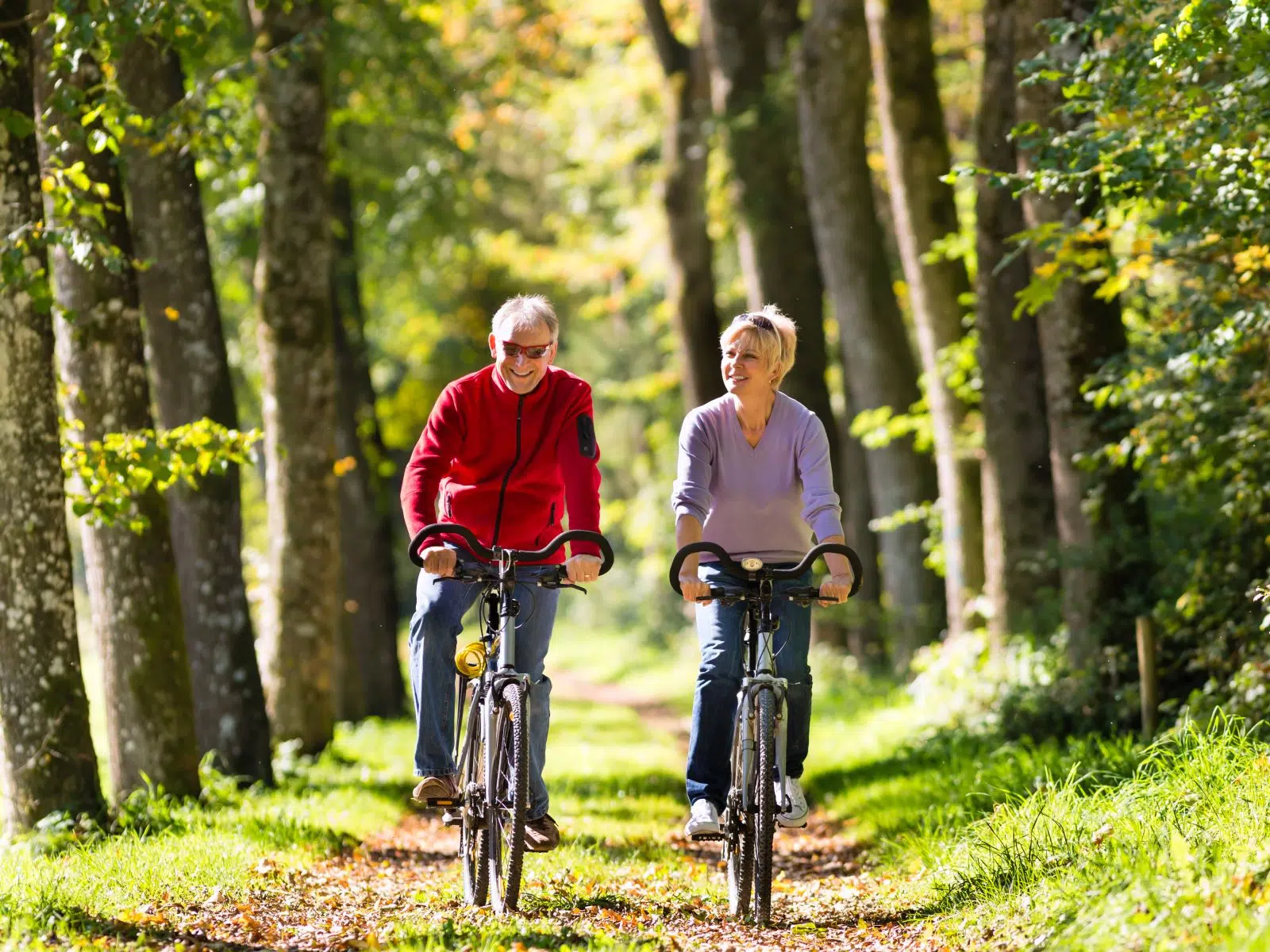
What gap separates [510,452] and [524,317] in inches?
21.2

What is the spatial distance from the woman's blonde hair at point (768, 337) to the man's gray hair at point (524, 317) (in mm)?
687

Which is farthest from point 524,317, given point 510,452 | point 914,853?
point 914,853

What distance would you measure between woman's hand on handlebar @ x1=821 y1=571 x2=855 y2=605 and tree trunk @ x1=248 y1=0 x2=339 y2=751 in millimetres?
6283

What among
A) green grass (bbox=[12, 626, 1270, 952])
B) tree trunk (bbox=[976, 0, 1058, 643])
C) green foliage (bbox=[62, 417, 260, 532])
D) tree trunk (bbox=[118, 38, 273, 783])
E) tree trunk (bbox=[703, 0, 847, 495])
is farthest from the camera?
tree trunk (bbox=[703, 0, 847, 495])

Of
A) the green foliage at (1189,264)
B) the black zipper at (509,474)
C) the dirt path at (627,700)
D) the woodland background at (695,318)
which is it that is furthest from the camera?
the dirt path at (627,700)

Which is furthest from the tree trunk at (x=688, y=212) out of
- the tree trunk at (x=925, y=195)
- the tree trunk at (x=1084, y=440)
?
the tree trunk at (x=1084, y=440)

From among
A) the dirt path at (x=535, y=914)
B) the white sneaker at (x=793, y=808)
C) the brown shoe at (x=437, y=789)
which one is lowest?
the dirt path at (x=535, y=914)

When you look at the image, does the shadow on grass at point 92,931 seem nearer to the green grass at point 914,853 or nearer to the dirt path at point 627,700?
the green grass at point 914,853

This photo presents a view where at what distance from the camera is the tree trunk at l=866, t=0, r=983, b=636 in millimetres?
13789

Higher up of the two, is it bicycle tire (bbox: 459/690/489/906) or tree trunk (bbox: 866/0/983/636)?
tree trunk (bbox: 866/0/983/636)

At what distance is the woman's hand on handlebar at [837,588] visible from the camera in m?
5.79

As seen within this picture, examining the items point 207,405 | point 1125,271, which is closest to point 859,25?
point 1125,271

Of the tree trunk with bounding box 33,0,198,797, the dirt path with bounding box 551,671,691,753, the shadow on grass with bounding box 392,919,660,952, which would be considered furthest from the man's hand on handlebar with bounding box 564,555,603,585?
the dirt path with bounding box 551,671,691,753

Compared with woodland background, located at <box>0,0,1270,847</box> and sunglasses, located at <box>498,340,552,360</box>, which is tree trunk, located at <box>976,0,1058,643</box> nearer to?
woodland background, located at <box>0,0,1270,847</box>
